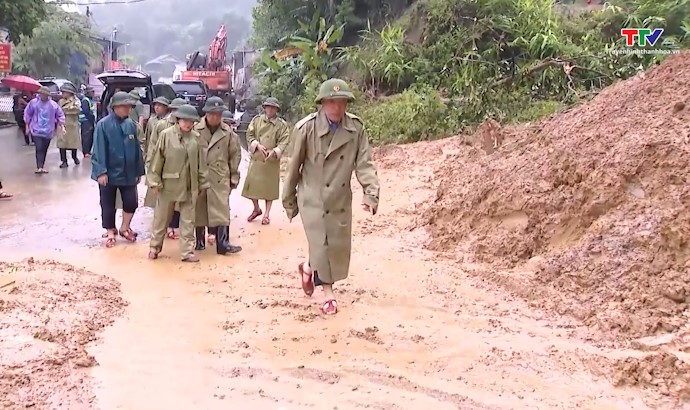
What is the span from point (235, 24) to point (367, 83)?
254 ft

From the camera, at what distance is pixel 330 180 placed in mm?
5344

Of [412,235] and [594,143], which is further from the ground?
[594,143]

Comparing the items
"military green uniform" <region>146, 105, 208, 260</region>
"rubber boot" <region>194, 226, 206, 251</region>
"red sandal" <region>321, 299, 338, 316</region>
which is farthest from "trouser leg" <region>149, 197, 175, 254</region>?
"red sandal" <region>321, 299, 338, 316</region>

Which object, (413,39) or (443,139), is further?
(413,39)

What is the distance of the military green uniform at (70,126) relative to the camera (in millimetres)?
13570

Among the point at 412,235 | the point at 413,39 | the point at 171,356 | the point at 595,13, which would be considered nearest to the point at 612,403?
the point at 171,356

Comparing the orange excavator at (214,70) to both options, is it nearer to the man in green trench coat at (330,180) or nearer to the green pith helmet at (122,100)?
the green pith helmet at (122,100)

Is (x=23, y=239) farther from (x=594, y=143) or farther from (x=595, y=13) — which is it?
(x=595, y=13)

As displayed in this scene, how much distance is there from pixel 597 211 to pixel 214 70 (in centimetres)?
2932

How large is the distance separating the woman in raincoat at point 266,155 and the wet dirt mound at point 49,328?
8.87 feet

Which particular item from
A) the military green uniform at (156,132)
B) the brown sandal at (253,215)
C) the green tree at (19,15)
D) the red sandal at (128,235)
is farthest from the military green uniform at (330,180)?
the green tree at (19,15)

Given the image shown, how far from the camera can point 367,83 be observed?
17.6 metres

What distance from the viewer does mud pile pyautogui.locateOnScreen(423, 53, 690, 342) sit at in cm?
500

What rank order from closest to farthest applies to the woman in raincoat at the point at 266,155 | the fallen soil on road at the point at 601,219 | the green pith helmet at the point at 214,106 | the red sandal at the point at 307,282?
1. the fallen soil on road at the point at 601,219
2. the red sandal at the point at 307,282
3. the green pith helmet at the point at 214,106
4. the woman in raincoat at the point at 266,155
